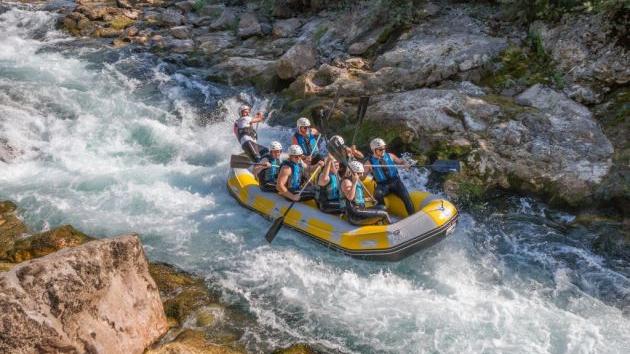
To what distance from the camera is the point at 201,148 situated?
37.5ft

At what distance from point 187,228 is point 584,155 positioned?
665 centimetres

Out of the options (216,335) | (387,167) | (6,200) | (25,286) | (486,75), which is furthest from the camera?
(486,75)

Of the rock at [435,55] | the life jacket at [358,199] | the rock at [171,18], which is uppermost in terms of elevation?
the rock at [435,55]

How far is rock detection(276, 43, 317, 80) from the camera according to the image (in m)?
12.8

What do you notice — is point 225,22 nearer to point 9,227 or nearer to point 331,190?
point 9,227

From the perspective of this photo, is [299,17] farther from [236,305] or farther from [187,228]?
[236,305]

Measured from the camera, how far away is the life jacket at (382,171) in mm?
8414

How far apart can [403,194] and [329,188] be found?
3.92ft

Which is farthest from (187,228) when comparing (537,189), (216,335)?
(537,189)

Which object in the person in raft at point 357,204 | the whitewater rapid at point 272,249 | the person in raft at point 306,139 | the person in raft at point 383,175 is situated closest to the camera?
the whitewater rapid at point 272,249

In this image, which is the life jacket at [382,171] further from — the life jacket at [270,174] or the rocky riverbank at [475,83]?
the life jacket at [270,174]

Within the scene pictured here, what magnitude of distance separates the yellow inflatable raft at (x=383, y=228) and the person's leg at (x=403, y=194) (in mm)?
86

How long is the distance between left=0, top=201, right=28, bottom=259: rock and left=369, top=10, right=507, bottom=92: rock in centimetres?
713

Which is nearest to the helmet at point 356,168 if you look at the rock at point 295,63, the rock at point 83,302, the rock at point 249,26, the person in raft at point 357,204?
the person in raft at point 357,204
